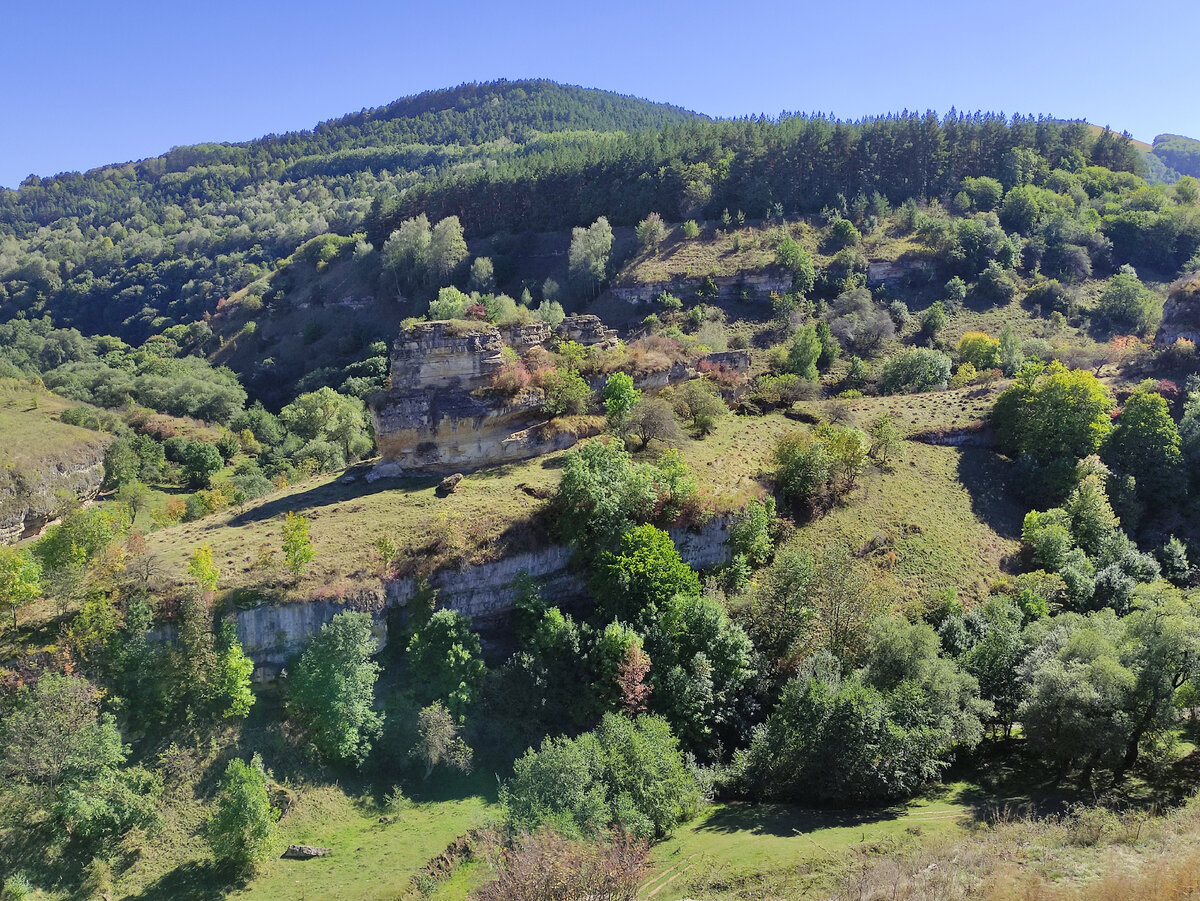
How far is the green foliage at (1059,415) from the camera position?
1748 inches

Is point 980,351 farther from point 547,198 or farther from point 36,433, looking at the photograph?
point 36,433

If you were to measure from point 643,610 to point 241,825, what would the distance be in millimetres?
16134

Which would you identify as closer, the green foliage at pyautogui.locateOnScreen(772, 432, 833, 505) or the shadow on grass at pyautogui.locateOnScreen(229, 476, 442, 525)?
the shadow on grass at pyautogui.locateOnScreen(229, 476, 442, 525)

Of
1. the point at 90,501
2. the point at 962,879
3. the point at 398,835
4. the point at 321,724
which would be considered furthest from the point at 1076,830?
the point at 90,501

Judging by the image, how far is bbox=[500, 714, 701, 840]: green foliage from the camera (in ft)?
71.3

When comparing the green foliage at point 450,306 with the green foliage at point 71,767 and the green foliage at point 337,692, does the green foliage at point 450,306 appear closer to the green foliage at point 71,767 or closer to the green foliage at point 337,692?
the green foliage at point 337,692

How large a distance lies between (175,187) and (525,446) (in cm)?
18415

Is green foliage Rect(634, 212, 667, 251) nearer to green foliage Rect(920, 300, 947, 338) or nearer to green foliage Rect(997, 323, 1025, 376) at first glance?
green foliage Rect(920, 300, 947, 338)

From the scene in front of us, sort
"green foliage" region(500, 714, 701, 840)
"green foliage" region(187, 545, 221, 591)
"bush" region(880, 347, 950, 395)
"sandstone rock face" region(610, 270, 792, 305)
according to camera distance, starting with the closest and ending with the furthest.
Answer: "green foliage" region(500, 714, 701, 840)
"green foliage" region(187, 545, 221, 591)
"bush" region(880, 347, 950, 395)
"sandstone rock face" region(610, 270, 792, 305)

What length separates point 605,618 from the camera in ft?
102

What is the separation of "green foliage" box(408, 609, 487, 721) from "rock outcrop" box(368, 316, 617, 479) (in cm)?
1211

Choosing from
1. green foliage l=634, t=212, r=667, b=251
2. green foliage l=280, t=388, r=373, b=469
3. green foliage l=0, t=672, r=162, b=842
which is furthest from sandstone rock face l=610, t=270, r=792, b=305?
green foliage l=0, t=672, r=162, b=842

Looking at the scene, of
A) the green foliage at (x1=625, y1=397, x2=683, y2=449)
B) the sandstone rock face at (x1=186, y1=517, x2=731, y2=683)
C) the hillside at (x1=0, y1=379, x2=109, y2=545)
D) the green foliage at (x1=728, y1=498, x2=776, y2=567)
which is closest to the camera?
the sandstone rock face at (x1=186, y1=517, x2=731, y2=683)

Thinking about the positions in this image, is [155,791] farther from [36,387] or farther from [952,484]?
[36,387]
